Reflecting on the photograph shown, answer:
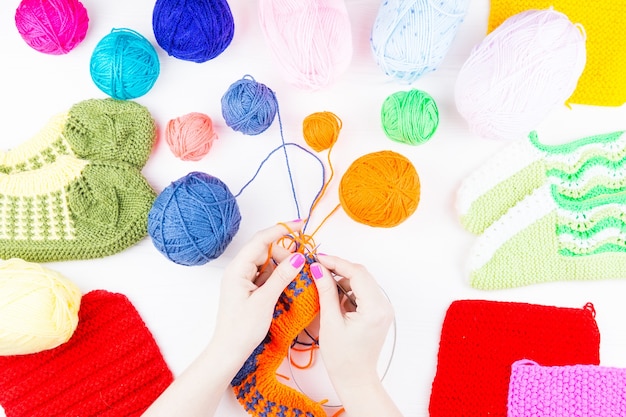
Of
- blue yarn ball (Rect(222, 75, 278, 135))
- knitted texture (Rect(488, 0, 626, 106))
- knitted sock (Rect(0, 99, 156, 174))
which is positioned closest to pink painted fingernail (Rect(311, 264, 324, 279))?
blue yarn ball (Rect(222, 75, 278, 135))

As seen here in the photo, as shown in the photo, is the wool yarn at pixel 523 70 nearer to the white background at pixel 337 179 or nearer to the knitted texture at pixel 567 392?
the white background at pixel 337 179

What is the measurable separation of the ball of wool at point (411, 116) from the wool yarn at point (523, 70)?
0.06m

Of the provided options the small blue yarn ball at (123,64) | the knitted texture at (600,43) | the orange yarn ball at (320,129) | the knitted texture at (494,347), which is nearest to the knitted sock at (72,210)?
the small blue yarn ball at (123,64)

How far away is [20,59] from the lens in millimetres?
Answer: 1076

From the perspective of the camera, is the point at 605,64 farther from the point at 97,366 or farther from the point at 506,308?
the point at 97,366

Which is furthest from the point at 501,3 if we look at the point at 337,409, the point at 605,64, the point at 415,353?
the point at 337,409

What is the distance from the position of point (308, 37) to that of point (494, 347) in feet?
1.91

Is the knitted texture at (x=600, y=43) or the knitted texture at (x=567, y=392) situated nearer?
the knitted texture at (x=567, y=392)

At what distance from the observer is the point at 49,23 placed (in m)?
1.00

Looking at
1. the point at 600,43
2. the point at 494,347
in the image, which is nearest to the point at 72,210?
the point at 494,347

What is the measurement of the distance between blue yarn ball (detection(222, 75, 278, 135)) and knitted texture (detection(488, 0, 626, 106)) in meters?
0.44

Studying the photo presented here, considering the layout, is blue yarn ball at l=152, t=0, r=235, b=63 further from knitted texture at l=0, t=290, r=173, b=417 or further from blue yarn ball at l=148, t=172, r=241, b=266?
knitted texture at l=0, t=290, r=173, b=417

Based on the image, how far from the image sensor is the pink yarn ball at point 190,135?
0.99 metres

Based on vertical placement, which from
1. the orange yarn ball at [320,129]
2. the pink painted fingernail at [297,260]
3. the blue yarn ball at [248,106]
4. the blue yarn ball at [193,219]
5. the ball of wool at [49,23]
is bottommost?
the pink painted fingernail at [297,260]
